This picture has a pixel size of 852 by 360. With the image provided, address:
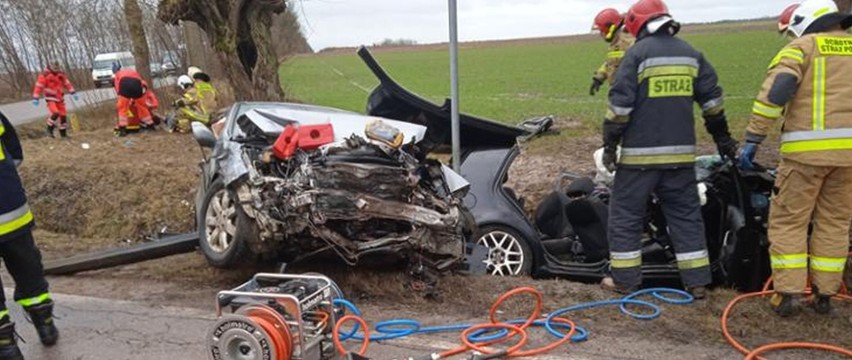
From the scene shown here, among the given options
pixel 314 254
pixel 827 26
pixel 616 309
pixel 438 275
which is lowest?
pixel 616 309

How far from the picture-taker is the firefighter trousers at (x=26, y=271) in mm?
3912

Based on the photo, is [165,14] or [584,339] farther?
[165,14]

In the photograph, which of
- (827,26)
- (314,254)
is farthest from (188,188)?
(827,26)

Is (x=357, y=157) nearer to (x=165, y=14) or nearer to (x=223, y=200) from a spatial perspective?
(x=223, y=200)

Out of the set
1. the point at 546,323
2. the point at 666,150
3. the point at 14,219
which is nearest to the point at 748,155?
the point at 666,150

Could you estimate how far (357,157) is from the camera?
452 centimetres

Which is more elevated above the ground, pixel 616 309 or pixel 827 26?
pixel 827 26

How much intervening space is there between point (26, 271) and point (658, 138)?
3.98 metres

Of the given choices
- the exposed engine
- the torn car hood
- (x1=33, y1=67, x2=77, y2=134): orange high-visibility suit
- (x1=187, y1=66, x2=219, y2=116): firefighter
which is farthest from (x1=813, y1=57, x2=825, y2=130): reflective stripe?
(x1=33, y1=67, x2=77, y2=134): orange high-visibility suit

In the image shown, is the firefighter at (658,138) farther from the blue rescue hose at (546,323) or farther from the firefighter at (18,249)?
the firefighter at (18,249)

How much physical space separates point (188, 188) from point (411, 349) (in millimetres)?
5503

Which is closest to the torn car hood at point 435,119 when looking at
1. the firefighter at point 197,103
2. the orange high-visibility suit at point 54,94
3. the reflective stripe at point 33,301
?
the reflective stripe at point 33,301

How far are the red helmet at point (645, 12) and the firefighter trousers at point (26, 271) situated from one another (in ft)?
13.1

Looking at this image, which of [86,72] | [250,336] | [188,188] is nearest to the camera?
[250,336]
